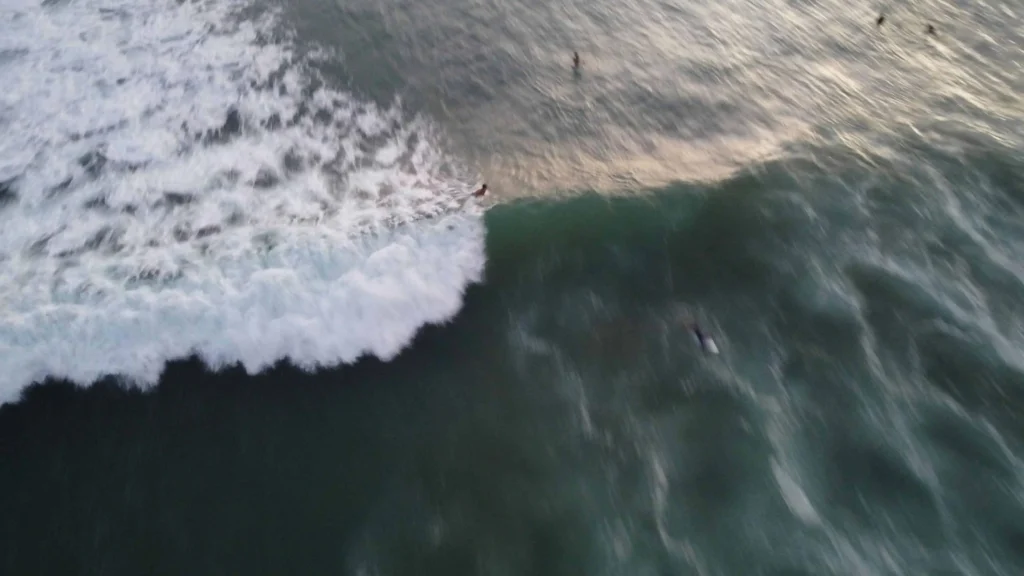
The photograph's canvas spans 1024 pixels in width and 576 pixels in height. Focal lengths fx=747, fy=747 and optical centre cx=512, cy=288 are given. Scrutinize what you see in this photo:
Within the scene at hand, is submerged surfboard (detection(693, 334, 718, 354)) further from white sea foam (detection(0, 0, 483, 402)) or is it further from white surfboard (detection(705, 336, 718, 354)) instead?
white sea foam (detection(0, 0, 483, 402))

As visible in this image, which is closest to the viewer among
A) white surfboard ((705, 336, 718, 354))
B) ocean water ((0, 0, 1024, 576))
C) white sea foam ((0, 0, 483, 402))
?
ocean water ((0, 0, 1024, 576))

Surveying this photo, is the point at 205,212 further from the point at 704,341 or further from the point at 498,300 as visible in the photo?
the point at 704,341

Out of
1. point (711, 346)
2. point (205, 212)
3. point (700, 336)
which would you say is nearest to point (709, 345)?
point (711, 346)

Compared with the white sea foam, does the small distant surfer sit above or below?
below

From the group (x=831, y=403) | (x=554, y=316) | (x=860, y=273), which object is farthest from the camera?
(x=860, y=273)

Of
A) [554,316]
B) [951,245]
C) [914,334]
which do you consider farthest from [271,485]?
[951,245]

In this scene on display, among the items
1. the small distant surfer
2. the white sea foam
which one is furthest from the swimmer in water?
the white sea foam

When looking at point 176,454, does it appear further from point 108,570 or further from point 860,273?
point 860,273
